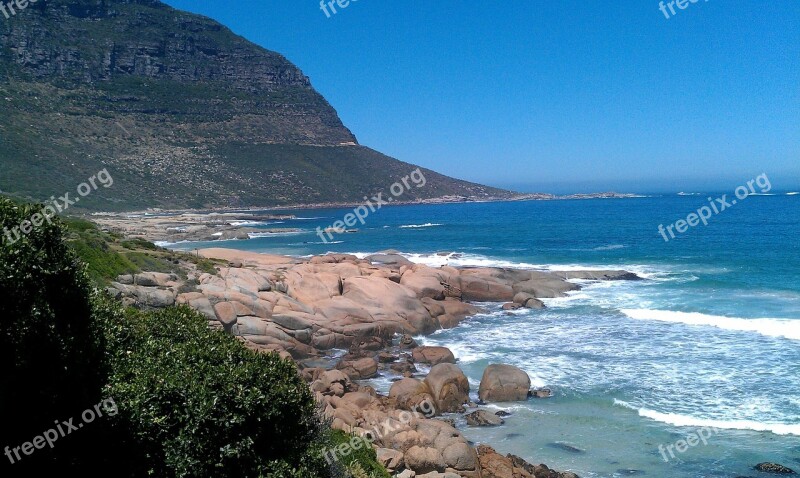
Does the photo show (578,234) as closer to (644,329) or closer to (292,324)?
(644,329)

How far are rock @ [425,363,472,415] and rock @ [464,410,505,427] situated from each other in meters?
0.86

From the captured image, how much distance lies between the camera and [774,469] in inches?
532

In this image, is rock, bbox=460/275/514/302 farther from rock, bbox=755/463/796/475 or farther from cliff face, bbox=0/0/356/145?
cliff face, bbox=0/0/356/145

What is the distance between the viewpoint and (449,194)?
17612 cm

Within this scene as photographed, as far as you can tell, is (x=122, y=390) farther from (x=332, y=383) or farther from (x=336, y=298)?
(x=336, y=298)

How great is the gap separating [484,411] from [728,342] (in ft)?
41.9

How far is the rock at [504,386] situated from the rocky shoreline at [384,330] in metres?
0.03

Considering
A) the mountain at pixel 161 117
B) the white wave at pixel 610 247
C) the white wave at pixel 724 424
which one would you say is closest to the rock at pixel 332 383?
the white wave at pixel 724 424

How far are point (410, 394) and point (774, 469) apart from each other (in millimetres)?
9736

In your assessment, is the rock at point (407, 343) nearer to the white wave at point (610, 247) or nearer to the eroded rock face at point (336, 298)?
the eroded rock face at point (336, 298)

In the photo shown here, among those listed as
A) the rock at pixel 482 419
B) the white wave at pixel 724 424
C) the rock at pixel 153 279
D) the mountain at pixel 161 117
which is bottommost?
the rock at pixel 482 419

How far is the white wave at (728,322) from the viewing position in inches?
963

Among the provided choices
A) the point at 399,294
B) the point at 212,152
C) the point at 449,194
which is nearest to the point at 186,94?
the point at 212,152

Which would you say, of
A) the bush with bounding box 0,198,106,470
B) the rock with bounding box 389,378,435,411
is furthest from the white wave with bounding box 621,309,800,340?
the bush with bounding box 0,198,106,470
